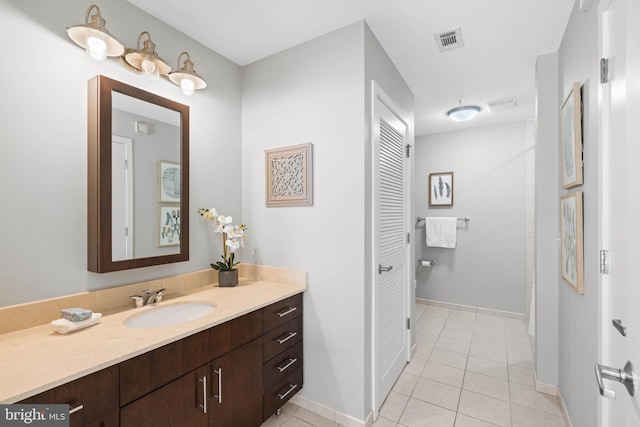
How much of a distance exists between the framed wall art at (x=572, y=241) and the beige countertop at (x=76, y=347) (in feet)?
5.26

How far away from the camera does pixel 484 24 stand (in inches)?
69.9

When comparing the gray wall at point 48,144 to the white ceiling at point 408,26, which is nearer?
the gray wall at point 48,144

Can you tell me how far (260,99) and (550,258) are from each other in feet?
7.95

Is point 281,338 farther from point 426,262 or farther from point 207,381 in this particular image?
point 426,262

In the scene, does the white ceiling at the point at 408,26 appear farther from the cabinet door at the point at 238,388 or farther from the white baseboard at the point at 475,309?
the white baseboard at the point at 475,309

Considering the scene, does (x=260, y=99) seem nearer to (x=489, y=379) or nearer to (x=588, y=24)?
(x=588, y=24)

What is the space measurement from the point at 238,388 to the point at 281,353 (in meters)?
0.34

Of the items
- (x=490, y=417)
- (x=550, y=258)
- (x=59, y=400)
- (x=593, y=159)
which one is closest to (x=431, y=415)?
(x=490, y=417)

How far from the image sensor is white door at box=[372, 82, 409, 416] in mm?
1856

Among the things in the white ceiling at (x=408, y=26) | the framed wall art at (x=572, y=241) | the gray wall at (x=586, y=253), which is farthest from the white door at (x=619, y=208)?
the white ceiling at (x=408, y=26)

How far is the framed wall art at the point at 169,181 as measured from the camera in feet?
5.57

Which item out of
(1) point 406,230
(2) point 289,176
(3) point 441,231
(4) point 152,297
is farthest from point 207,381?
(3) point 441,231

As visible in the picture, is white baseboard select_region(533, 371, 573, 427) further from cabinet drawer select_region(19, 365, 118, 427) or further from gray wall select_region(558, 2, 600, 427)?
cabinet drawer select_region(19, 365, 118, 427)

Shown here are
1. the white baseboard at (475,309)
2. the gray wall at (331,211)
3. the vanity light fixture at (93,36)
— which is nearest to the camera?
the vanity light fixture at (93,36)
